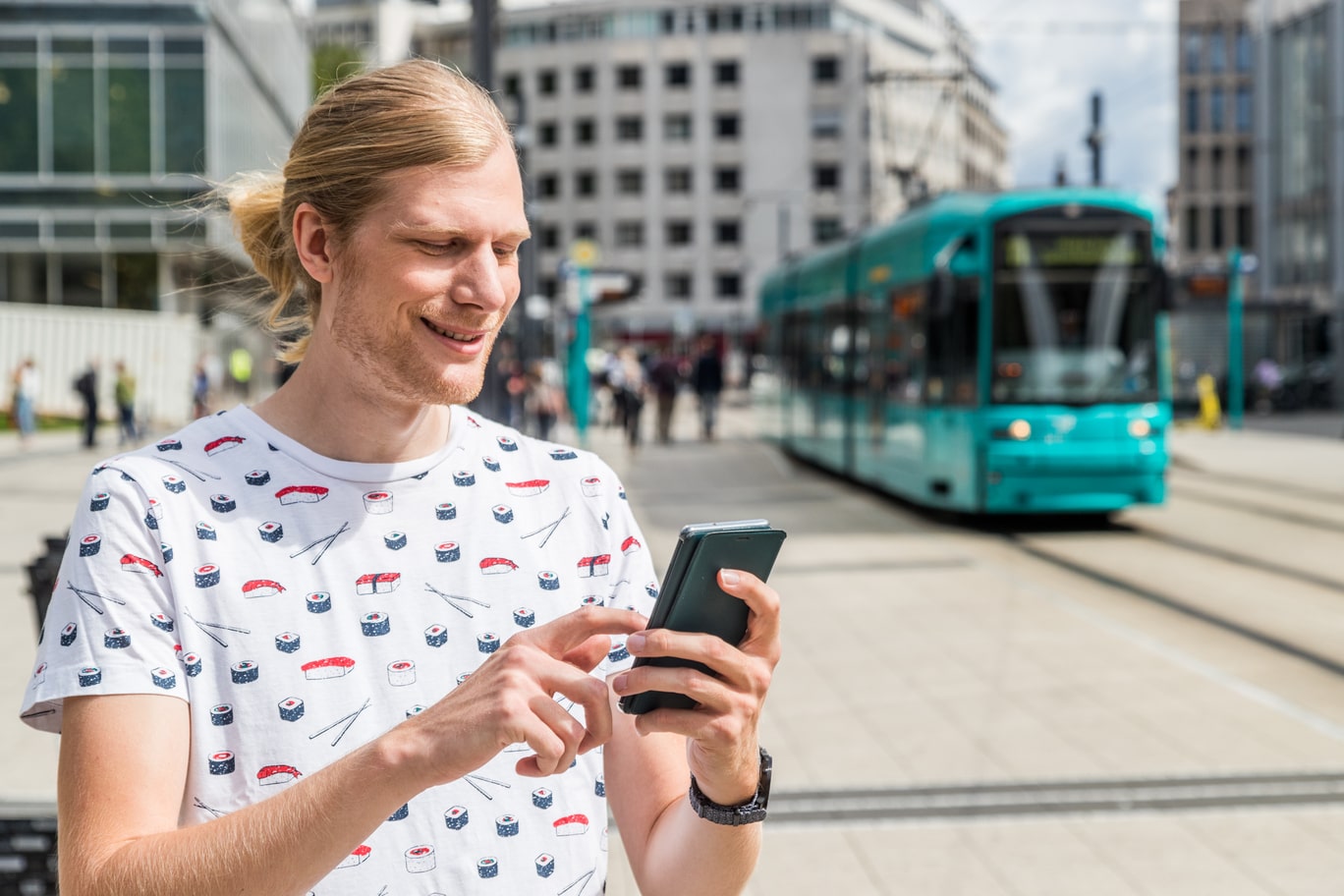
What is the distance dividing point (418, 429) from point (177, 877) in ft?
1.93

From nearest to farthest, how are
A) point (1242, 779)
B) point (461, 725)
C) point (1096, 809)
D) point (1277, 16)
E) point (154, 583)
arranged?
point (461, 725) → point (154, 583) → point (1096, 809) → point (1242, 779) → point (1277, 16)

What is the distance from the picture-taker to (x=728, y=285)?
7938 centimetres

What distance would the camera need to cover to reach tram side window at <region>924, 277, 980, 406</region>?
13.7 metres

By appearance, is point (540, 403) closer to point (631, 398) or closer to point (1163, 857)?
point (631, 398)

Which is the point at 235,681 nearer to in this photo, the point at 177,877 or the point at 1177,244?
the point at 177,877

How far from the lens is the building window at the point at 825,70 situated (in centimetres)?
7662

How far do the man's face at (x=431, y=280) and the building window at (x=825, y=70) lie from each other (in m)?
77.6

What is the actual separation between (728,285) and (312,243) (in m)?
78.1

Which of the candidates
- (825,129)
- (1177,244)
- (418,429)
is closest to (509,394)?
(418,429)

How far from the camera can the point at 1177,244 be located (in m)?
66.5

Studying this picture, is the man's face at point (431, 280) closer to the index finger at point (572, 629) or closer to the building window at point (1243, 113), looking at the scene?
the index finger at point (572, 629)

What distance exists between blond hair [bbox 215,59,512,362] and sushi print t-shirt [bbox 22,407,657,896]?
→ 0.27m

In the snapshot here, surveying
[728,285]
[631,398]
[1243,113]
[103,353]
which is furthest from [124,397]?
[1243,113]

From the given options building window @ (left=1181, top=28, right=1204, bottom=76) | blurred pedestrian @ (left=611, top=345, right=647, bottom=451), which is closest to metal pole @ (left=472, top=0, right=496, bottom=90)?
blurred pedestrian @ (left=611, top=345, right=647, bottom=451)
